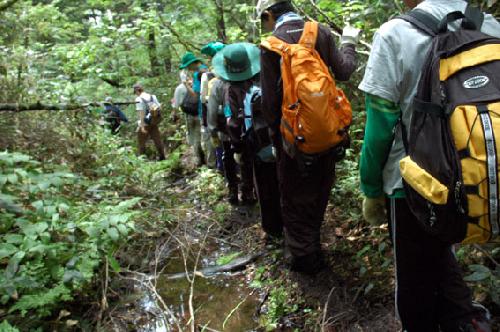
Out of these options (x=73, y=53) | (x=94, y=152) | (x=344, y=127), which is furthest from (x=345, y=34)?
(x=73, y=53)

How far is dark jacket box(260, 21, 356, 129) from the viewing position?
10.2ft

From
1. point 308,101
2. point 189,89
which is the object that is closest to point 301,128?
point 308,101

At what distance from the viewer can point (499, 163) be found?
56.6 inches

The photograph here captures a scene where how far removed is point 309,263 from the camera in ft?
11.6

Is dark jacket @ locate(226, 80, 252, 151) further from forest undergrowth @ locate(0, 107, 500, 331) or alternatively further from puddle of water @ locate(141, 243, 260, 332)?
puddle of water @ locate(141, 243, 260, 332)

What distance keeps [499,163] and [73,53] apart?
36.5ft

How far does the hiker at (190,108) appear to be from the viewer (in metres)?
7.94

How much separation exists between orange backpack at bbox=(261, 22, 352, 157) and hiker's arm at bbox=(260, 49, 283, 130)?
0.35 feet

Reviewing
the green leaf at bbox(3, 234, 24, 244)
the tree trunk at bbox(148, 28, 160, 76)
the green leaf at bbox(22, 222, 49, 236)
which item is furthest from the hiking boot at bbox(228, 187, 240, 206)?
the tree trunk at bbox(148, 28, 160, 76)

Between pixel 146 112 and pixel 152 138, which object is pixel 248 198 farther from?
pixel 152 138

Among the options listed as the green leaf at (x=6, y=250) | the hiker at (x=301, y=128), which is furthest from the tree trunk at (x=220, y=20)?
the green leaf at (x=6, y=250)

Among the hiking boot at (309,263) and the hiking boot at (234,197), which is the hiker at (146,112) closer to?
the hiking boot at (234,197)

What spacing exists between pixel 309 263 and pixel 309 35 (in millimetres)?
1927

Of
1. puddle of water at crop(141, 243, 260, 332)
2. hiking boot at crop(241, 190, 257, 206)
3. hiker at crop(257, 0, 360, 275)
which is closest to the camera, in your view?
hiker at crop(257, 0, 360, 275)
